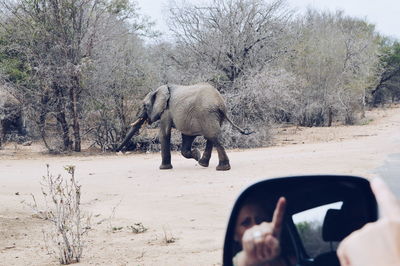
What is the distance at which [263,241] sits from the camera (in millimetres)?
1780

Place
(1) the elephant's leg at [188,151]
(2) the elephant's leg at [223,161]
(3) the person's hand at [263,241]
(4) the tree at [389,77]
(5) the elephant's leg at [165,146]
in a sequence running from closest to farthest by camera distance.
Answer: (3) the person's hand at [263,241]
(2) the elephant's leg at [223,161]
(5) the elephant's leg at [165,146]
(1) the elephant's leg at [188,151]
(4) the tree at [389,77]

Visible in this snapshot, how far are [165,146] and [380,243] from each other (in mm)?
13764

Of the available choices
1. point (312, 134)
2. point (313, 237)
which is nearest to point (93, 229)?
point (313, 237)

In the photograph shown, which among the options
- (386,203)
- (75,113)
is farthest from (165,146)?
(386,203)

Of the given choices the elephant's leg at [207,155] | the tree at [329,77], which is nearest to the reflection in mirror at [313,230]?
the elephant's leg at [207,155]

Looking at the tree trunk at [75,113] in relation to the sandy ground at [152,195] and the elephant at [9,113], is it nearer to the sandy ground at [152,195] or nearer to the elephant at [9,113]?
the sandy ground at [152,195]

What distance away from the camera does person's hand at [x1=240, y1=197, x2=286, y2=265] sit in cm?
177

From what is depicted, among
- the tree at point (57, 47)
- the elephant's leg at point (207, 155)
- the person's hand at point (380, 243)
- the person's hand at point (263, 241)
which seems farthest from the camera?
the tree at point (57, 47)

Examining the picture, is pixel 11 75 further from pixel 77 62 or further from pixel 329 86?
pixel 329 86

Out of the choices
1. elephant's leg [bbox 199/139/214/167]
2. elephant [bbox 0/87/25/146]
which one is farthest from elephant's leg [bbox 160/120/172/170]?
elephant [bbox 0/87/25/146]

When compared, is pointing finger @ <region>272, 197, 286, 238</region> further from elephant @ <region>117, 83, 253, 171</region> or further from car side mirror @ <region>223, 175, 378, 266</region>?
elephant @ <region>117, 83, 253, 171</region>

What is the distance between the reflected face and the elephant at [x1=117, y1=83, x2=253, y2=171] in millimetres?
12034

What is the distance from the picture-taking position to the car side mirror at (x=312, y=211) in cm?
195

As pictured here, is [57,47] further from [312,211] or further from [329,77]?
[312,211]
